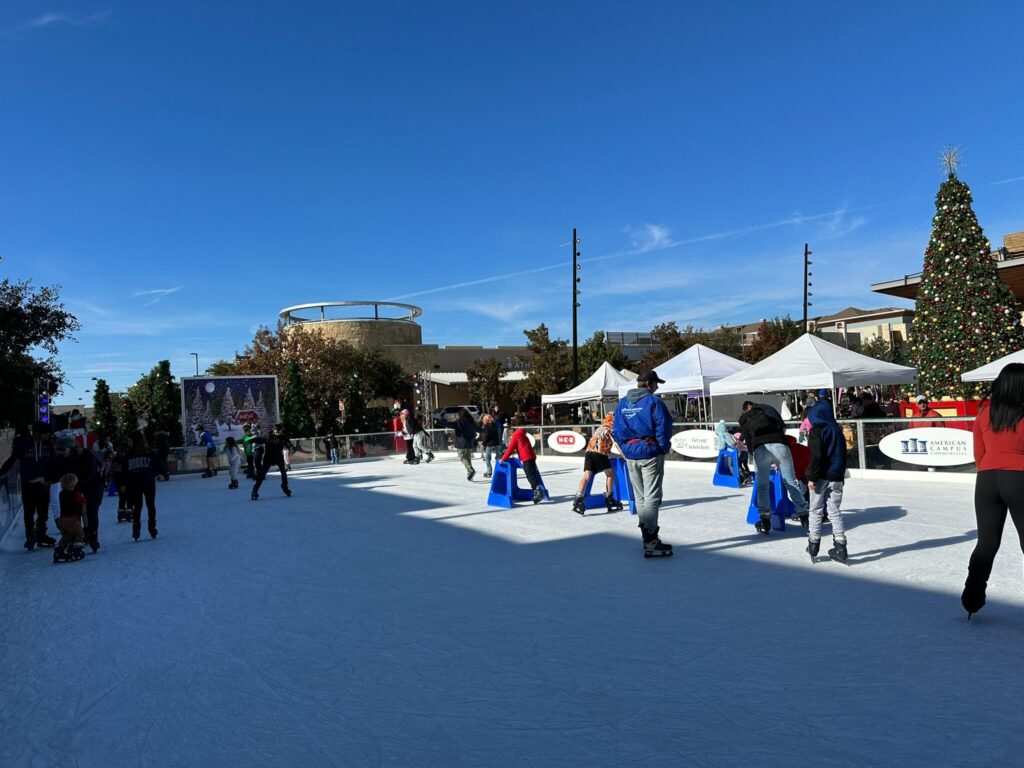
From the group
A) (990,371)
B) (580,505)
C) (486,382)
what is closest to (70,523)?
(580,505)

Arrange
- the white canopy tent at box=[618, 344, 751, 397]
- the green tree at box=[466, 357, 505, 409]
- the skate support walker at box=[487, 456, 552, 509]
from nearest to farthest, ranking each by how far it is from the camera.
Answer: the skate support walker at box=[487, 456, 552, 509], the white canopy tent at box=[618, 344, 751, 397], the green tree at box=[466, 357, 505, 409]

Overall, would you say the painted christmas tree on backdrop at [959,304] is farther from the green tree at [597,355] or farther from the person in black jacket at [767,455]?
the green tree at [597,355]

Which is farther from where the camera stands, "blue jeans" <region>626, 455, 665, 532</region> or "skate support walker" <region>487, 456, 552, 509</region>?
"skate support walker" <region>487, 456, 552, 509</region>

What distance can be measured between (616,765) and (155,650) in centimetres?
347

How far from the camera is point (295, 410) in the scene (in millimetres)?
35000

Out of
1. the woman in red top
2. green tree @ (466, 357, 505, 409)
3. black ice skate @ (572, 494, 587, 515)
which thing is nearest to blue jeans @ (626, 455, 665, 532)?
the woman in red top

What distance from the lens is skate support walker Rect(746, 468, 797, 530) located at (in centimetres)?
868

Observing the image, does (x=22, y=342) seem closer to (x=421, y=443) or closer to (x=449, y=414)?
(x=421, y=443)

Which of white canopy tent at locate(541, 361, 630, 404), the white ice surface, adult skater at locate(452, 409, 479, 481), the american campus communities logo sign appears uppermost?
white canopy tent at locate(541, 361, 630, 404)

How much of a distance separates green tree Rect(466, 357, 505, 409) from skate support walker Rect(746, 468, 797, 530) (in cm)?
3701

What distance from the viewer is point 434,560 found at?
806 centimetres

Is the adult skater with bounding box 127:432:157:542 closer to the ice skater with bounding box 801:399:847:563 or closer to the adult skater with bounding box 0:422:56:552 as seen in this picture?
the adult skater with bounding box 0:422:56:552

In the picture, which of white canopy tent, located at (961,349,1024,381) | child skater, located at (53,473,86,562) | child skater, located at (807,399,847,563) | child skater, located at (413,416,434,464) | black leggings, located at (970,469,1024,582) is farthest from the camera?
child skater, located at (413,416,434,464)

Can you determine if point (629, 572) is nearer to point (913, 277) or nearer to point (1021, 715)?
point (1021, 715)
